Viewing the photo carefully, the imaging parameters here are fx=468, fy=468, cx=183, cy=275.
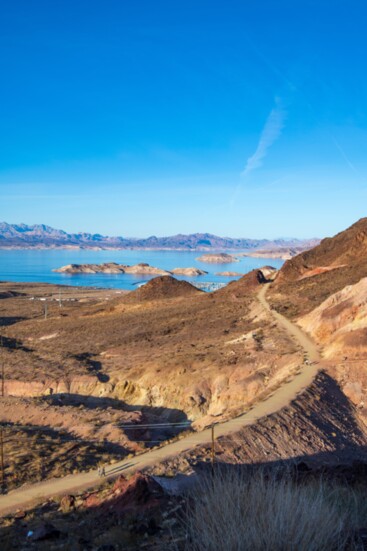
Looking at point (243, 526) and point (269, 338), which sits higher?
point (243, 526)

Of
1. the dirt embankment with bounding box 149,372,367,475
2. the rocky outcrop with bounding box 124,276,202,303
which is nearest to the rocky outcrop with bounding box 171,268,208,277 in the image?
the rocky outcrop with bounding box 124,276,202,303

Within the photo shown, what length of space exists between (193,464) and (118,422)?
7974 millimetres

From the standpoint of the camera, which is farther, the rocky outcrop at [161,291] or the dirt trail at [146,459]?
the rocky outcrop at [161,291]

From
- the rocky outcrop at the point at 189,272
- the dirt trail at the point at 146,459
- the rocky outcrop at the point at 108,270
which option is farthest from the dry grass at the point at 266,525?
the rocky outcrop at the point at 108,270

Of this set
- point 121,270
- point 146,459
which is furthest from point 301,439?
point 121,270

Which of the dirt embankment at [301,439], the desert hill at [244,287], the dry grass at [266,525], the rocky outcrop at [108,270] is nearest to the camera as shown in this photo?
the dry grass at [266,525]

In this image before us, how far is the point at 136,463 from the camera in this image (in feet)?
46.4

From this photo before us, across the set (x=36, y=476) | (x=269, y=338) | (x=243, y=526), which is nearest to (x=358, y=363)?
(x=269, y=338)

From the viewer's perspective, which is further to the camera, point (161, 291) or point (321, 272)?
point (161, 291)

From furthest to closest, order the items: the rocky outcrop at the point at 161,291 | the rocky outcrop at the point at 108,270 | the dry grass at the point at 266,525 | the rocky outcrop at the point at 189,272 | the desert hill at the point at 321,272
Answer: the rocky outcrop at the point at 108,270 < the rocky outcrop at the point at 189,272 < the rocky outcrop at the point at 161,291 < the desert hill at the point at 321,272 < the dry grass at the point at 266,525

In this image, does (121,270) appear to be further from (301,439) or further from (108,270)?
(301,439)

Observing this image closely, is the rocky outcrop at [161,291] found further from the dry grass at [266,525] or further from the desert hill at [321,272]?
the dry grass at [266,525]

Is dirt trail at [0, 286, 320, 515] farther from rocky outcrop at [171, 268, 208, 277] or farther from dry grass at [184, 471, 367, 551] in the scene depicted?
rocky outcrop at [171, 268, 208, 277]

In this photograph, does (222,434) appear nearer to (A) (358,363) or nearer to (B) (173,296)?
(A) (358,363)
